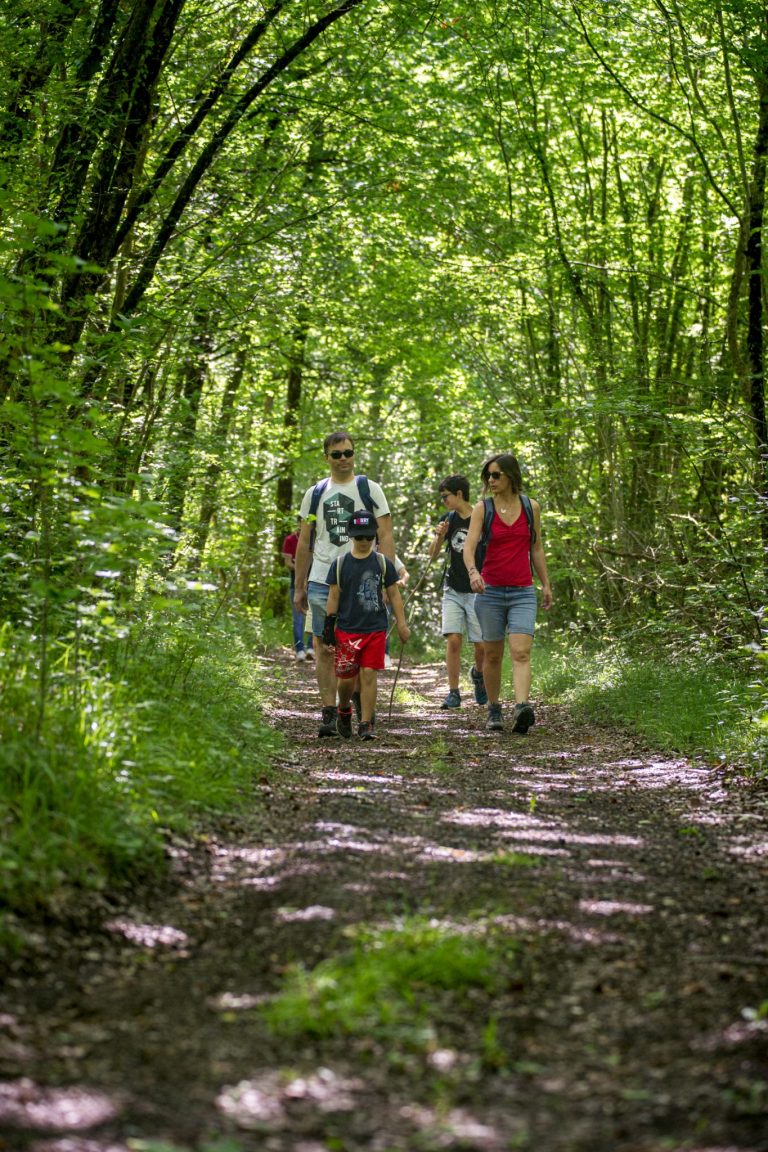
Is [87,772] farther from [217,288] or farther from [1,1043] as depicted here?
[217,288]

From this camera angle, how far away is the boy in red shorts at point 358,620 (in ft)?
29.5

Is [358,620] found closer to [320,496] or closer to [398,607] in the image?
[398,607]

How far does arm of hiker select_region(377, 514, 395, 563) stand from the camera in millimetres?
9469

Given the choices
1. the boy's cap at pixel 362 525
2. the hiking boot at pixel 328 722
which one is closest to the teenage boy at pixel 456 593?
the hiking boot at pixel 328 722

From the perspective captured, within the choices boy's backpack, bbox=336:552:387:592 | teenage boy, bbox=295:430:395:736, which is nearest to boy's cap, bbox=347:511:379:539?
boy's backpack, bbox=336:552:387:592

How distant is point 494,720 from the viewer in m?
9.85

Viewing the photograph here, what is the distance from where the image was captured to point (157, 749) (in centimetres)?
525

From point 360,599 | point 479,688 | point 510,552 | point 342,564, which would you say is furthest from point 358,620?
point 479,688

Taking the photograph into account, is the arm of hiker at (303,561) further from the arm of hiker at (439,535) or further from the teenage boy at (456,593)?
the teenage boy at (456,593)

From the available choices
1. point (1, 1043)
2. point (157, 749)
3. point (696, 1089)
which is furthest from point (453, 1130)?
point (157, 749)

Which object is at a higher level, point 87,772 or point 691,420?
point 691,420

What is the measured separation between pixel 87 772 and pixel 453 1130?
2274 mm

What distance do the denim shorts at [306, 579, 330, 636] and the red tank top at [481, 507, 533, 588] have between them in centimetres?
146

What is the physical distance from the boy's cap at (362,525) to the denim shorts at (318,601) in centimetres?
72
